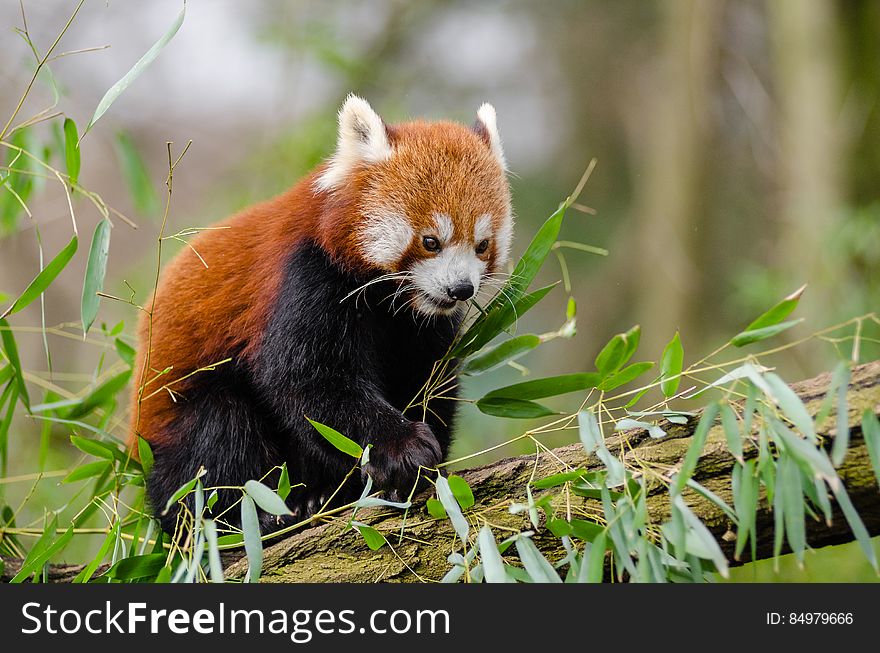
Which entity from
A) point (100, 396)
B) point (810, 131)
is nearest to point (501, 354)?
point (100, 396)

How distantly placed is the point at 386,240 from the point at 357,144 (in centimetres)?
42

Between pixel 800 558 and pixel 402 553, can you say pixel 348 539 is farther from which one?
pixel 800 558

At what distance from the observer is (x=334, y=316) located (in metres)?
3.05

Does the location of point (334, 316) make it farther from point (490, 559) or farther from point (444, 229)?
point (490, 559)

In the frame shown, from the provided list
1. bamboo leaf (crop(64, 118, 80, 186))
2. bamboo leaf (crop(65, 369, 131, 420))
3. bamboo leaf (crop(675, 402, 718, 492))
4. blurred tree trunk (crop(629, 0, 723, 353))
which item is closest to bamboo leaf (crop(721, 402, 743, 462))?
bamboo leaf (crop(675, 402, 718, 492))

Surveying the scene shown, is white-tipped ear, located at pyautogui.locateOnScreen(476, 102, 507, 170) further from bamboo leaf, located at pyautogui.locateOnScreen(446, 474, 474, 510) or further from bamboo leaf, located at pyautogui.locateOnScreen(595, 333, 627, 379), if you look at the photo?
bamboo leaf, located at pyautogui.locateOnScreen(446, 474, 474, 510)

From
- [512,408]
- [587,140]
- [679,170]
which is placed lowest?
[512,408]

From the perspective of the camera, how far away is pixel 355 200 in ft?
10.2

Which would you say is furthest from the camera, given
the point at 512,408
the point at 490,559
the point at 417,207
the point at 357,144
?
the point at 357,144

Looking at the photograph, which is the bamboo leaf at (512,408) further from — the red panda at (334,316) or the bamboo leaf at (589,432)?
the bamboo leaf at (589,432)

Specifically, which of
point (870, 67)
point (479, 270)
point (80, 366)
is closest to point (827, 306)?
point (870, 67)

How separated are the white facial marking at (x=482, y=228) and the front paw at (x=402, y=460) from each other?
72cm

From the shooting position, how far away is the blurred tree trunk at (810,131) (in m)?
5.92

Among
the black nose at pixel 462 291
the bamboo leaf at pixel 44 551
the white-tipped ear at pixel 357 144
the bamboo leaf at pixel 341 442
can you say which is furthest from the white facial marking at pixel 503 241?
the bamboo leaf at pixel 44 551
